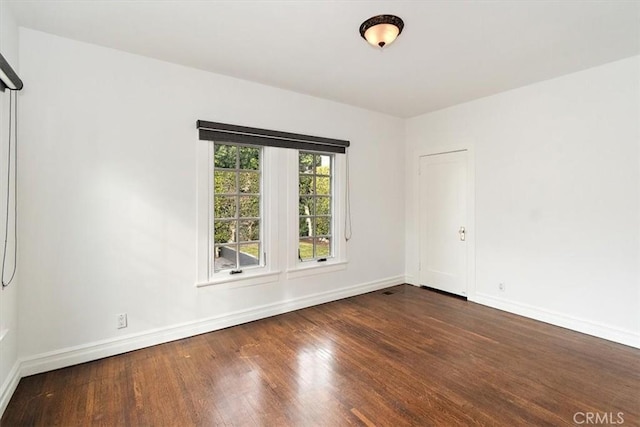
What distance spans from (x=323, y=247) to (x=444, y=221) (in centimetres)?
185

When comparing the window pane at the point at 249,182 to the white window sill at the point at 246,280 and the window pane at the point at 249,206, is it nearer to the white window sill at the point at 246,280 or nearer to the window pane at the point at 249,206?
the window pane at the point at 249,206

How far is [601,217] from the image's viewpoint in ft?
10.1

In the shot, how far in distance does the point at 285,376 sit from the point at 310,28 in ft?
8.92

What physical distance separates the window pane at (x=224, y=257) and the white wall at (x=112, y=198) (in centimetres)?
25

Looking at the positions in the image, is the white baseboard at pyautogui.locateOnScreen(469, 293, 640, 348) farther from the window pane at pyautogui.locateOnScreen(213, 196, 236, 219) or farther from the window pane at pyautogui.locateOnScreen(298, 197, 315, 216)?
the window pane at pyautogui.locateOnScreen(213, 196, 236, 219)

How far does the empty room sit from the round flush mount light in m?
0.01

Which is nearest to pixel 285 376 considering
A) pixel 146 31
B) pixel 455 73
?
pixel 146 31

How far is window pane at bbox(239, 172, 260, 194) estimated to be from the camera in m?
3.52

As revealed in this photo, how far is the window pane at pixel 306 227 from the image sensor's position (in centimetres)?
401

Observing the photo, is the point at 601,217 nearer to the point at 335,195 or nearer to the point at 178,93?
the point at 335,195

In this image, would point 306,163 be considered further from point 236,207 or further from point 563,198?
point 563,198

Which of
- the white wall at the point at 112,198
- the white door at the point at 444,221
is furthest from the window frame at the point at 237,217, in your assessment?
the white door at the point at 444,221

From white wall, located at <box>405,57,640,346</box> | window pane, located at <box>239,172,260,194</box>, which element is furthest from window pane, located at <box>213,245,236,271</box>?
white wall, located at <box>405,57,640,346</box>

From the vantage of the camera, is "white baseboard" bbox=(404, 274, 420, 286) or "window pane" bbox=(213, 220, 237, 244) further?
"white baseboard" bbox=(404, 274, 420, 286)
